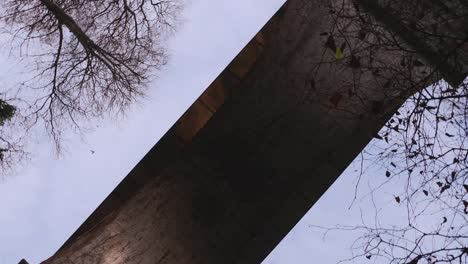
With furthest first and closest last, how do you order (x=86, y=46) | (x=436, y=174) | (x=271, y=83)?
1. (x=86, y=46)
2. (x=271, y=83)
3. (x=436, y=174)

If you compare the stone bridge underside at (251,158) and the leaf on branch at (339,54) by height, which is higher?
the leaf on branch at (339,54)

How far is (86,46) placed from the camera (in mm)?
11742

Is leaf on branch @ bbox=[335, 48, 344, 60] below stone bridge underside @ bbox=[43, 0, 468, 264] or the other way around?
the other way around

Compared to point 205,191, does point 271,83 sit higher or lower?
higher

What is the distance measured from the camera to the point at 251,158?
929 centimetres

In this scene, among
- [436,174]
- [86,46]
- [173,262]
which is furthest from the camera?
[86,46]

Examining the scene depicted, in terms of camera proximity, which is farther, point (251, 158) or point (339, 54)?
point (251, 158)

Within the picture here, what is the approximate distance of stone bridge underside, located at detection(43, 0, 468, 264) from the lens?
899 centimetres

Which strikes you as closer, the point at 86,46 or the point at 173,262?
the point at 173,262

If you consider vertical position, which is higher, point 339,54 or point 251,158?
point 339,54

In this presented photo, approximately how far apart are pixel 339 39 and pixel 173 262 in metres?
6.12

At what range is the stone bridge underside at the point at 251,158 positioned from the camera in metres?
8.99

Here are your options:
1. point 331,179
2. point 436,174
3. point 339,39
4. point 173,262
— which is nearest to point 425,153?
point 436,174

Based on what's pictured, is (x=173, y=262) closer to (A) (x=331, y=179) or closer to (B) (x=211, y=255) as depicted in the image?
(B) (x=211, y=255)
